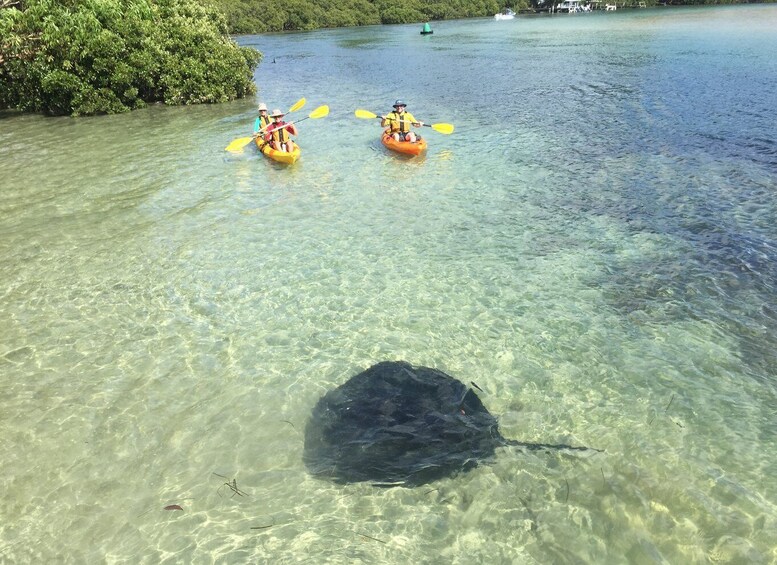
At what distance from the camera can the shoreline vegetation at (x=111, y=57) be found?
23.8m

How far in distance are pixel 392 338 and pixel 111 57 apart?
24.2m

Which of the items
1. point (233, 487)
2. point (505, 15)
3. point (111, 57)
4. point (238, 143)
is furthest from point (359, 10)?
point (233, 487)

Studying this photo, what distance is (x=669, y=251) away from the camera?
10.5 meters

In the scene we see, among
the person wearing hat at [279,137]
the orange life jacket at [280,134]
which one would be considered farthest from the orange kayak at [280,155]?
the orange life jacket at [280,134]

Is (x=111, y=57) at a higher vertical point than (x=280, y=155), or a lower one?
higher

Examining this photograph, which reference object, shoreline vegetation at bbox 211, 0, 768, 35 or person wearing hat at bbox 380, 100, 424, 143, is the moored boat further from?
person wearing hat at bbox 380, 100, 424, 143

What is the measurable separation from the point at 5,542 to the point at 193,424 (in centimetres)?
A: 213

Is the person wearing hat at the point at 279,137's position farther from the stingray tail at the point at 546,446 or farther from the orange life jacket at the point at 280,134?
the stingray tail at the point at 546,446

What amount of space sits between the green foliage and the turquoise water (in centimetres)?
757

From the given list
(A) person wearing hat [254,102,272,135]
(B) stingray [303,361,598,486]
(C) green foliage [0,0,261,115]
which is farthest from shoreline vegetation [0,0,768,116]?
(B) stingray [303,361,598,486]

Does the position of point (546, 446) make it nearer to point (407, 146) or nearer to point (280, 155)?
point (407, 146)

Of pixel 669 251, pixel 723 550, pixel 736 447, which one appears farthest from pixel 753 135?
pixel 723 550

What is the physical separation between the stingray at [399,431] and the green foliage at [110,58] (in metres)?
24.7

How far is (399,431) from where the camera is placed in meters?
6.38
